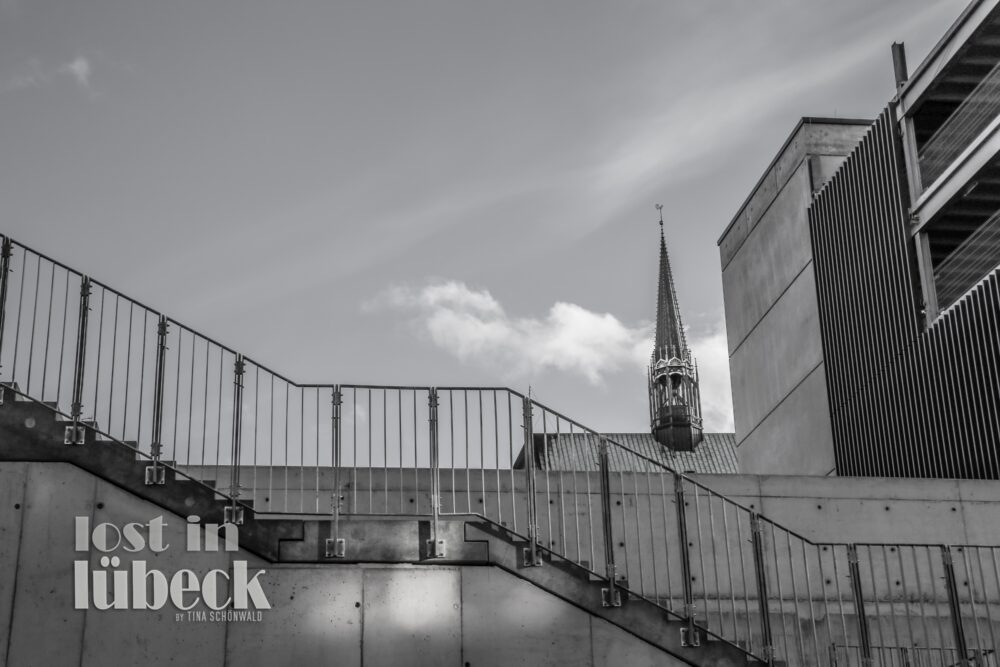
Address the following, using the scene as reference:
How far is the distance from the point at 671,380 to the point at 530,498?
61.8m

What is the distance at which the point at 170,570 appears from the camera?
12039mm

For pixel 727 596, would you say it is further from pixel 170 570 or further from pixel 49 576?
pixel 49 576

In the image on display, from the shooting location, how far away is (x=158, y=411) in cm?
1238

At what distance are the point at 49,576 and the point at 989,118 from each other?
48.8ft

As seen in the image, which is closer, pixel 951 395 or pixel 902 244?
pixel 951 395

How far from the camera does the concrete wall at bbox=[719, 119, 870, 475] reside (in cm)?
2383

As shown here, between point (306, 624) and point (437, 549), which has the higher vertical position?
point (437, 549)

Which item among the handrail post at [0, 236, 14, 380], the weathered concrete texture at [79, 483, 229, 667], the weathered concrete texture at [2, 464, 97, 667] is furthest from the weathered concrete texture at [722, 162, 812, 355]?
the weathered concrete texture at [2, 464, 97, 667]

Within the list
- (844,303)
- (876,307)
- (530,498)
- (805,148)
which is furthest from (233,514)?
(805,148)

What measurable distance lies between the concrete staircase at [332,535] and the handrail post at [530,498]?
0.27 ft

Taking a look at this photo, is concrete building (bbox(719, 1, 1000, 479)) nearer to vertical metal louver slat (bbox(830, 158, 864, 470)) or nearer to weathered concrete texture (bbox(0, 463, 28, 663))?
vertical metal louver slat (bbox(830, 158, 864, 470))

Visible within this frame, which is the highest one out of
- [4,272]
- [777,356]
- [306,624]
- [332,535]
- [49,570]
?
[777,356]

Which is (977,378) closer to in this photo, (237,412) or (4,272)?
(237,412)

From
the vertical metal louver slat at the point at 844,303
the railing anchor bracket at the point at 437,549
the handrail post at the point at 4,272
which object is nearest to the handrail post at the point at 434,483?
the railing anchor bracket at the point at 437,549
